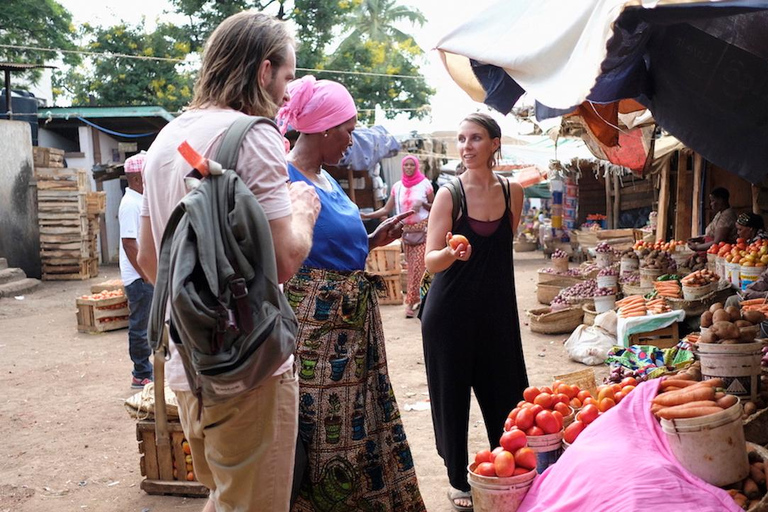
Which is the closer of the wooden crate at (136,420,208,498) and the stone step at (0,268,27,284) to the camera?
the wooden crate at (136,420,208,498)

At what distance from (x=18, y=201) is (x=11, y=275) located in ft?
7.17

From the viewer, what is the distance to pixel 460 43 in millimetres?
3936

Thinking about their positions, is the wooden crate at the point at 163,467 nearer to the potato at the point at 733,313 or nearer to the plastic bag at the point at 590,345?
the potato at the point at 733,313

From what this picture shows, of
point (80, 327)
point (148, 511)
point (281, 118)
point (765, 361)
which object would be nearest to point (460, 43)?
point (281, 118)

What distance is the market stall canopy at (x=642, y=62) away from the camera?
10.3ft

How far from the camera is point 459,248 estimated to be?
381cm

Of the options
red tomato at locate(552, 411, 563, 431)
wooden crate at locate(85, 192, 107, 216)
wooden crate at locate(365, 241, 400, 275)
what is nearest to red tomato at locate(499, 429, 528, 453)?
red tomato at locate(552, 411, 563, 431)

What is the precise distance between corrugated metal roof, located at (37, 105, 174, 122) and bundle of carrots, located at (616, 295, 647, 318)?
1498 cm

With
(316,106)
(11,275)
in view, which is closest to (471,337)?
(316,106)

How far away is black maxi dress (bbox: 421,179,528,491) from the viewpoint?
4.14 meters

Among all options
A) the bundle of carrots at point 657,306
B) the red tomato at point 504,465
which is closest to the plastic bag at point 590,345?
the bundle of carrots at point 657,306

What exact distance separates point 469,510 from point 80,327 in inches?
328

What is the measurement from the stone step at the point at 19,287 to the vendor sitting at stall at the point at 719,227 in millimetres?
12159

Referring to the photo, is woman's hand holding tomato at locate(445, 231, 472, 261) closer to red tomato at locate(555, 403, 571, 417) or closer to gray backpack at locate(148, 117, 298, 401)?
red tomato at locate(555, 403, 571, 417)
